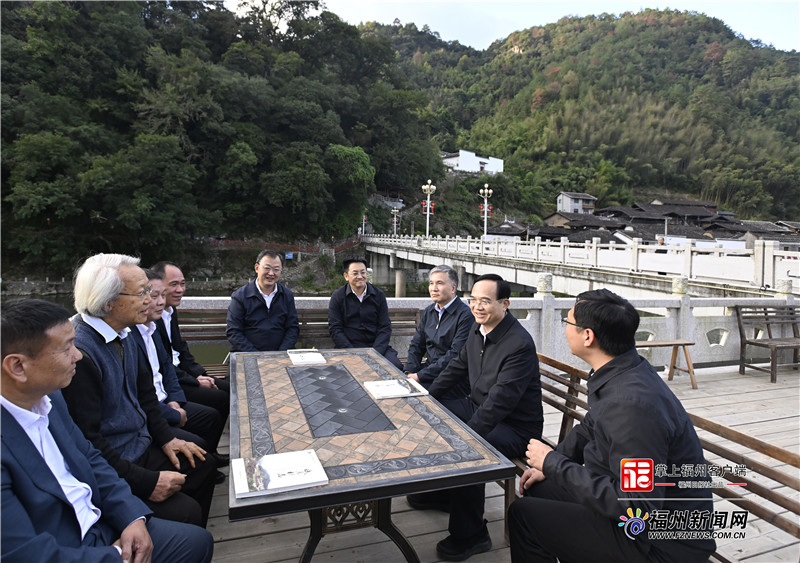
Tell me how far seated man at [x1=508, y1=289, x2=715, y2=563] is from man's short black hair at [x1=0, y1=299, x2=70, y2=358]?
1.90 m

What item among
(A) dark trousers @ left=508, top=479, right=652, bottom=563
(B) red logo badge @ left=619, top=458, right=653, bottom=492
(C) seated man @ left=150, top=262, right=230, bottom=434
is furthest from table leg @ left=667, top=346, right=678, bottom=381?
(C) seated man @ left=150, top=262, right=230, bottom=434

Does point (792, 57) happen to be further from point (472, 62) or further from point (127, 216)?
point (127, 216)

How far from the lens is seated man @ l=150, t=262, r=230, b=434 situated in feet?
10.9

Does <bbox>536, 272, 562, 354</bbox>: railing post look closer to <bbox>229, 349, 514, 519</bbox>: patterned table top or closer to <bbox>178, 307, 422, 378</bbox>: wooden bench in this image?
<bbox>178, 307, 422, 378</bbox>: wooden bench

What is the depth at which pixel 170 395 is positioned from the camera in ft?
9.68

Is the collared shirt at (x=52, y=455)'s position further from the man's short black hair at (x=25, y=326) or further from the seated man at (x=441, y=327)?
the seated man at (x=441, y=327)

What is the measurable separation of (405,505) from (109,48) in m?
36.0

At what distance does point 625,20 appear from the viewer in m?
101

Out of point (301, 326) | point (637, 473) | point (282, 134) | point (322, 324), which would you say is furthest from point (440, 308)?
point (282, 134)

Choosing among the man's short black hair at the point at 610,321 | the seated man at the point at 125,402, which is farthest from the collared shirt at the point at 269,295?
the man's short black hair at the point at 610,321

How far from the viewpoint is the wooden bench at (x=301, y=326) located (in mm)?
4164

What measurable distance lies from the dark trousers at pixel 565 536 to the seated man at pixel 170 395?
193 centimetres

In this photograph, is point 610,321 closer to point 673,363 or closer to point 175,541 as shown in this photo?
point 175,541

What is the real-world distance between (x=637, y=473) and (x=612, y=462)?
0.26 feet
